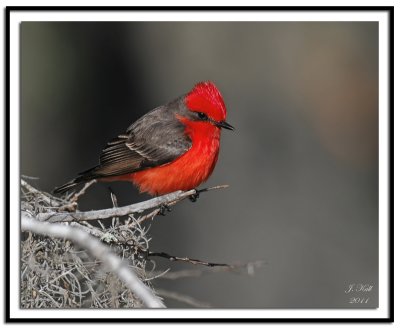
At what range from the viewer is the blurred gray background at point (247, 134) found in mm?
5812

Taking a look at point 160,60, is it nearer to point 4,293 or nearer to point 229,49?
point 229,49

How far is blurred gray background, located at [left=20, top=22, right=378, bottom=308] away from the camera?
19.1ft

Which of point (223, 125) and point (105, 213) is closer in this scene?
point (105, 213)

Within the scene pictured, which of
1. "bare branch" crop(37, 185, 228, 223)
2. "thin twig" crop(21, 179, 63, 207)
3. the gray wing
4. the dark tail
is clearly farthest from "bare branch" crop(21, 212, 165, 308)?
the gray wing

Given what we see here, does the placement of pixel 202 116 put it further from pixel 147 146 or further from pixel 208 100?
pixel 147 146

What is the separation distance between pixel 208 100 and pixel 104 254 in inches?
59.7
